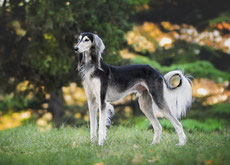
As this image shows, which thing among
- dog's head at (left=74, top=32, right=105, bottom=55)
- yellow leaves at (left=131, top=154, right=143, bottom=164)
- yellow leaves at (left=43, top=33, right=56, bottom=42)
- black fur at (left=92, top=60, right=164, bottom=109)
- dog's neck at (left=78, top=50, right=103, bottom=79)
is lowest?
yellow leaves at (left=131, top=154, right=143, bottom=164)

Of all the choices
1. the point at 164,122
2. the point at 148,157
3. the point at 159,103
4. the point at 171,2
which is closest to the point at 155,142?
the point at 159,103

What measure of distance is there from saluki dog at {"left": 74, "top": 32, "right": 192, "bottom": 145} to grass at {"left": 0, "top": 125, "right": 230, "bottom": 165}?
0.45 metres

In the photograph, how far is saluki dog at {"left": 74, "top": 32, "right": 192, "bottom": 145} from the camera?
572cm

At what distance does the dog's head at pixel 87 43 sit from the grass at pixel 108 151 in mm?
1719

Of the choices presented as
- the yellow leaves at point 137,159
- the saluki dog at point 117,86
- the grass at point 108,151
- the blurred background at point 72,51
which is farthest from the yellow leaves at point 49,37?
the yellow leaves at point 137,159

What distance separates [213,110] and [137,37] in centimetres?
409

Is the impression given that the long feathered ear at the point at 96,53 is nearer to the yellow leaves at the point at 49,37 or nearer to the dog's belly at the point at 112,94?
the dog's belly at the point at 112,94

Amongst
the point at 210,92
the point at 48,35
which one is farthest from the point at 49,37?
the point at 210,92

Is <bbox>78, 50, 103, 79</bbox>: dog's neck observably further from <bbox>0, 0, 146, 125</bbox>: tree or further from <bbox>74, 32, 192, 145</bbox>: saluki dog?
<bbox>0, 0, 146, 125</bbox>: tree

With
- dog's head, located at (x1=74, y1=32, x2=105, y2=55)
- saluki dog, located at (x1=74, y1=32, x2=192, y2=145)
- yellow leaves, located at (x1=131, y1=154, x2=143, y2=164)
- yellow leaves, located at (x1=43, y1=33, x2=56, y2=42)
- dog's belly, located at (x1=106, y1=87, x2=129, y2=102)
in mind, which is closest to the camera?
yellow leaves, located at (x1=131, y1=154, x2=143, y2=164)

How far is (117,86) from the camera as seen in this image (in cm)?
595

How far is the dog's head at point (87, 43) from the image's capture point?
552 cm

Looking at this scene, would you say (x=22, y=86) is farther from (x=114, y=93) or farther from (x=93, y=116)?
(x=114, y=93)

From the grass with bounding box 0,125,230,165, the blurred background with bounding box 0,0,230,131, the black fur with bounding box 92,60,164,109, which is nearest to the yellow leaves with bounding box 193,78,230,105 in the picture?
the blurred background with bounding box 0,0,230,131
